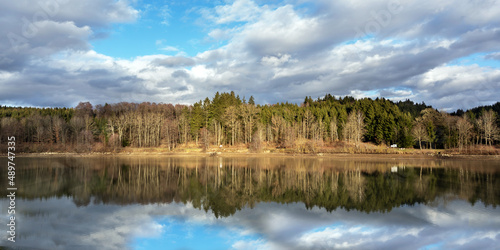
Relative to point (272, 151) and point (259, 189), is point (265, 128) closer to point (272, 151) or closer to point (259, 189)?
point (272, 151)

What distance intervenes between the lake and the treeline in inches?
1630

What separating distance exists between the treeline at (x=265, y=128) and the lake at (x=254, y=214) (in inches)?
1630

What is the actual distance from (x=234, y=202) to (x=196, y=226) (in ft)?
17.5

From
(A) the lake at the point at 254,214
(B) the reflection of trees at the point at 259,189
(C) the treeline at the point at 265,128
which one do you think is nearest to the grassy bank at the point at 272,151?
(C) the treeline at the point at 265,128

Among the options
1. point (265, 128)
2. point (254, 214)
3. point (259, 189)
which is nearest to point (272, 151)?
point (265, 128)

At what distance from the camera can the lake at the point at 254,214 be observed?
1272 cm

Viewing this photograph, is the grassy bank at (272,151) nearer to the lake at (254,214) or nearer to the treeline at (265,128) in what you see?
the treeline at (265,128)

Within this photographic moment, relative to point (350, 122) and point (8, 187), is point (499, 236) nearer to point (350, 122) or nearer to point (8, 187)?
point (8, 187)

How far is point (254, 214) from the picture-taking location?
56.0ft

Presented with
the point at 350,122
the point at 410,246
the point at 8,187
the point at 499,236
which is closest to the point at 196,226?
the point at 410,246

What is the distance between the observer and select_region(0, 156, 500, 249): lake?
12719 mm

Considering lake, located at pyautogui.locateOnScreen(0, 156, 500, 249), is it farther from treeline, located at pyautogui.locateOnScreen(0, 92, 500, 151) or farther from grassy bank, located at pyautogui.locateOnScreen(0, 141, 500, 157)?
treeline, located at pyautogui.locateOnScreen(0, 92, 500, 151)

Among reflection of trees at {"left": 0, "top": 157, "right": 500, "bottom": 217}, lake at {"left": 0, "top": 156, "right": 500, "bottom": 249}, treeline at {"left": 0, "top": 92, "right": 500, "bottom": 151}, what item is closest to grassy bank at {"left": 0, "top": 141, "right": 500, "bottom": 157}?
treeline at {"left": 0, "top": 92, "right": 500, "bottom": 151}

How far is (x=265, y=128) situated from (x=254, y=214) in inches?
2437
